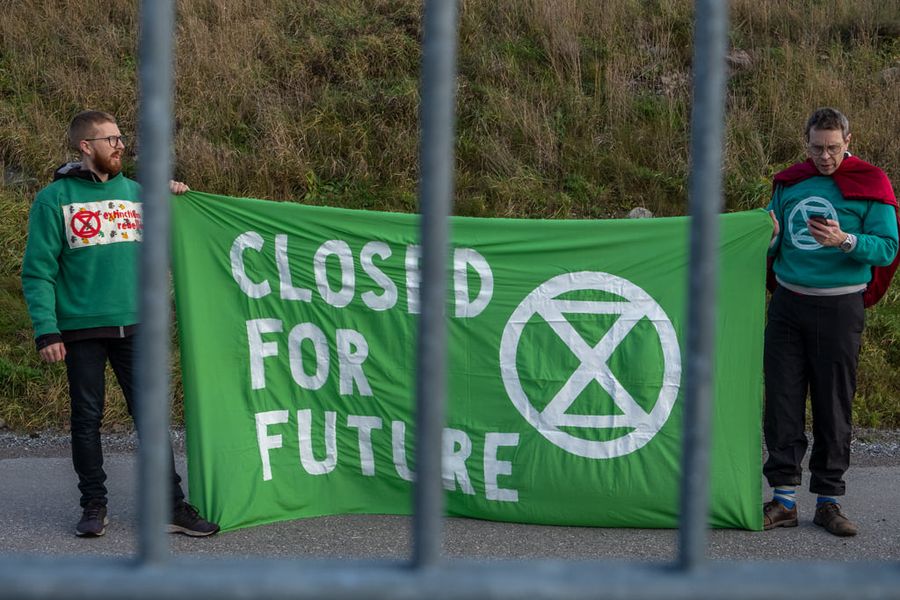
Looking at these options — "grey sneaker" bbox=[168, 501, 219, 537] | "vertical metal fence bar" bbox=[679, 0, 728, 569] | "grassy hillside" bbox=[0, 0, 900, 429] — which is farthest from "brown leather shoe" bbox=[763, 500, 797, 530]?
"grassy hillside" bbox=[0, 0, 900, 429]

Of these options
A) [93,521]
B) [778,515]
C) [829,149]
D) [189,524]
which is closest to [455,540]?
[189,524]

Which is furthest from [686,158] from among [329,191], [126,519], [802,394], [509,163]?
[126,519]

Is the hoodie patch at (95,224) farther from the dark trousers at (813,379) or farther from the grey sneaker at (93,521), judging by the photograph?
the dark trousers at (813,379)

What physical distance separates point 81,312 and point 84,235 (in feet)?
1.03

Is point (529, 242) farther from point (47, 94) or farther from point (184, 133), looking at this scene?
point (47, 94)

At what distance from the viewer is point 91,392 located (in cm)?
452

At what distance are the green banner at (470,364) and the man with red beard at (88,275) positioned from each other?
0.70 ft

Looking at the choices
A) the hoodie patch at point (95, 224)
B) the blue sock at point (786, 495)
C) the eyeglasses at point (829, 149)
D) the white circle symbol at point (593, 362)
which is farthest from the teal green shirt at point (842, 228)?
the hoodie patch at point (95, 224)

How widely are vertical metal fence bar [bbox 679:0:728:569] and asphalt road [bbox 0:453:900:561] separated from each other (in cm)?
306

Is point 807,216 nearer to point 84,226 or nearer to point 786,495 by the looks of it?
point 786,495

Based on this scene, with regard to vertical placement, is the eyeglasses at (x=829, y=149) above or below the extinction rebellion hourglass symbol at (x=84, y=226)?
above

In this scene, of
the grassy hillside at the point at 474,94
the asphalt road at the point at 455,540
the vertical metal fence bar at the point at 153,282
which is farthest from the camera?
the grassy hillside at the point at 474,94

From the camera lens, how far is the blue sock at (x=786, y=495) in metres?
4.71

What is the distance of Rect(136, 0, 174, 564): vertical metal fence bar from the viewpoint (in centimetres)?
121
